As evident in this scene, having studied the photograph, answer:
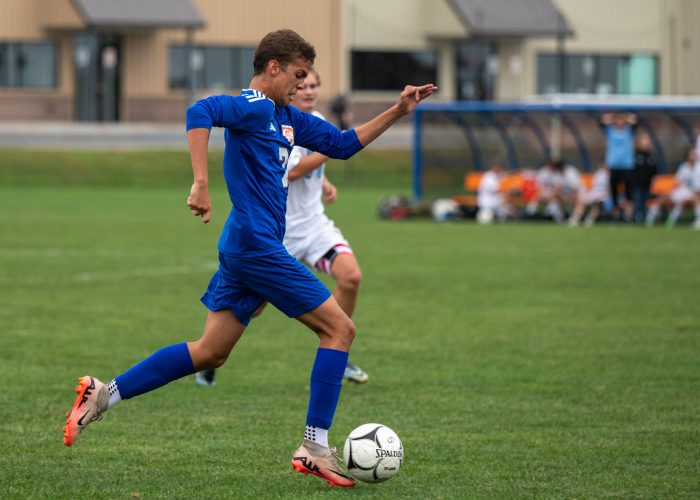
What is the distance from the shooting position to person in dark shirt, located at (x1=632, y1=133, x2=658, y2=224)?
83.7ft

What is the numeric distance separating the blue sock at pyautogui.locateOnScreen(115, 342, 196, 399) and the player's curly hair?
4.60 ft

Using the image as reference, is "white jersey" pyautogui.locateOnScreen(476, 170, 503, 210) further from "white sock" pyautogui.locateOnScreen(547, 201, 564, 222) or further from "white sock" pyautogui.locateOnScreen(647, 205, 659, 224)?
"white sock" pyautogui.locateOnScreen(647, 205, 659, 224)

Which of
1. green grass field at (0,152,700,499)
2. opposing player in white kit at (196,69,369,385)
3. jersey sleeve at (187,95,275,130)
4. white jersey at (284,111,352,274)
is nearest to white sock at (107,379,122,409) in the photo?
green grass field at (0,152,700,499)

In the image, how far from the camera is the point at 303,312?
606 cm

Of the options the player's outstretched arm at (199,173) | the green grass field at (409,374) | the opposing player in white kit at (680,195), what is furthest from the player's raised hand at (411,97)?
the opposing player in white kit at (680,195)

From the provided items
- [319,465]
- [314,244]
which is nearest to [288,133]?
[319,465]

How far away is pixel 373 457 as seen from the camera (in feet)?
19.6

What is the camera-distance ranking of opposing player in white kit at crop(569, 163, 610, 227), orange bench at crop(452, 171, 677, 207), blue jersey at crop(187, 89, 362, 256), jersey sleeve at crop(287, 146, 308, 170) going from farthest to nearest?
orange bench at crop(452, 171, 677, 207) → opposing player in white kit at crop(569, 163, 610, 227) → jersey sleeve at crop(287, 146, 308, 170) → blue jersey at crop(187, 89, 362, 256)

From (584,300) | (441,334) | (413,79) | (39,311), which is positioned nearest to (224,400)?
(441,334)

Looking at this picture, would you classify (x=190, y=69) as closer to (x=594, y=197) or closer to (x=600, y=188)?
(x=594, y=197)

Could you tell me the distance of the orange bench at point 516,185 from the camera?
2616cm

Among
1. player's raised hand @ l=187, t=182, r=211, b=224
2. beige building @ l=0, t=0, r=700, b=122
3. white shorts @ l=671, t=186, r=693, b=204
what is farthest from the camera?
beige building @ l=0, t=0, r=700, b=122

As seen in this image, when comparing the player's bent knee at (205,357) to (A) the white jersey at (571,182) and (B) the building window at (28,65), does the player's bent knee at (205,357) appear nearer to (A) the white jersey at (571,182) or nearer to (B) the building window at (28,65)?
(A) the white jersey at (571,182)

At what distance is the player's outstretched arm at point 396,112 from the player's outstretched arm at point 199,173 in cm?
103
